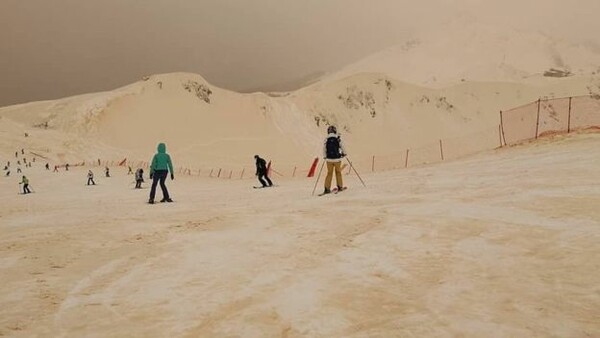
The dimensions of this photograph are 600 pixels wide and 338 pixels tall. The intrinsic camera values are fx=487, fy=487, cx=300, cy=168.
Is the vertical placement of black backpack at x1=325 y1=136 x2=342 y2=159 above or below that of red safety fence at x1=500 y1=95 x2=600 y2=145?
below

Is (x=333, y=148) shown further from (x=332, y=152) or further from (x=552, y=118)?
(x=552, y=118)

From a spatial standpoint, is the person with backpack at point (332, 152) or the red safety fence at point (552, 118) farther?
the red safety fence at point (552, 118)

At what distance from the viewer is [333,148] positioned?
569 inches

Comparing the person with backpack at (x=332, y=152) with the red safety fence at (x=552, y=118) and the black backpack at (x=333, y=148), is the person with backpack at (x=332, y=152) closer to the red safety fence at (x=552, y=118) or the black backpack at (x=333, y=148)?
the black backpack at (x=333, y=148)

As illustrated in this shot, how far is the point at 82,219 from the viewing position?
11.2 meters

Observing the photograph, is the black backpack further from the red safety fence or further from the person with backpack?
the red safety fence

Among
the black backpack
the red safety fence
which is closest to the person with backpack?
the black backpack

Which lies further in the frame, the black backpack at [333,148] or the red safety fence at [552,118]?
the red safety fence at [552,118]

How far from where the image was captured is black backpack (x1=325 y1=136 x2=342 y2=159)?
14398mm

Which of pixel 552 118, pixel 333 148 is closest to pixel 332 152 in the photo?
pixel 333 148

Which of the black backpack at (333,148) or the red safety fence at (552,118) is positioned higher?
the red safety fence at (552,118)

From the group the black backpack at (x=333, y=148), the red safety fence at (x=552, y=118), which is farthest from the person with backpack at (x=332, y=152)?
the red safety fence at (x=552, y=118)

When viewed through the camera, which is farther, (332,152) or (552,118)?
(552,118)

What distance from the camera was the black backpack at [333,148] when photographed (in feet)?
47.2
